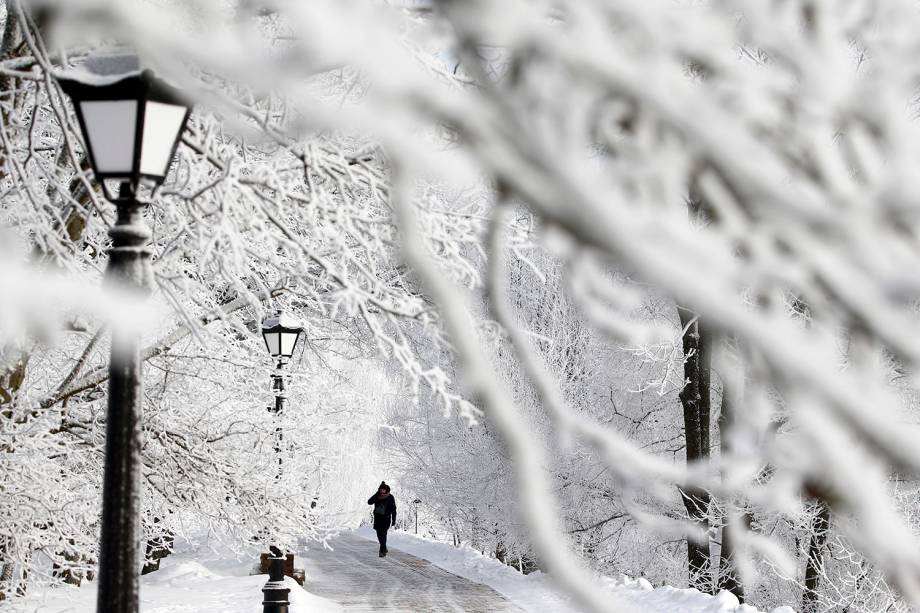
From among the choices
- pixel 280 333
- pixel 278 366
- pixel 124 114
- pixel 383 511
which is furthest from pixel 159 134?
pixel 383 511

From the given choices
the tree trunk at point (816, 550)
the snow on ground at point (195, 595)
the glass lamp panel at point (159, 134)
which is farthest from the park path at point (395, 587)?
the glass lamp panel at point (159, 134)

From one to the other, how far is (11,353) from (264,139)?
2.16 m

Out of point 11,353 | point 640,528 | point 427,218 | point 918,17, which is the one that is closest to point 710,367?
point 640,528

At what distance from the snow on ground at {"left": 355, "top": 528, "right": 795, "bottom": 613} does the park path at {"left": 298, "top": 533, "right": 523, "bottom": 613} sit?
0.43 metres

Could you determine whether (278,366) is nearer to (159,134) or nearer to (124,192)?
(124,192)

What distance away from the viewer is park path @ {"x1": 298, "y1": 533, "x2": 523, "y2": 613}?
14.6 metres

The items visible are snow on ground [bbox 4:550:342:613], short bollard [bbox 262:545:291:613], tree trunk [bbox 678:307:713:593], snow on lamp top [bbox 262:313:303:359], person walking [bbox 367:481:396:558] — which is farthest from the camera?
person walking [bbox 367:481:396:558]

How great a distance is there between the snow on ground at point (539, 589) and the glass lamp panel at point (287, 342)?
329 centimetres

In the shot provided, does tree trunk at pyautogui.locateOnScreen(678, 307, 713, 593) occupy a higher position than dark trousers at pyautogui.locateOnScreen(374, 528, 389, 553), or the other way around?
tree trunk at pyautogui.locateOnScreen(678, 307, 713, 593)

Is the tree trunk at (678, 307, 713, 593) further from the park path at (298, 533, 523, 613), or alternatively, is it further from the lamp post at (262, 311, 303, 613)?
the lamp post at (262, 311, 303, 613)

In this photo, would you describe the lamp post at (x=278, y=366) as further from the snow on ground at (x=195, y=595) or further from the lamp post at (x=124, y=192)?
the lamp post at (x=124, y=192)

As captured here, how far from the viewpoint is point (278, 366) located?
958 cm

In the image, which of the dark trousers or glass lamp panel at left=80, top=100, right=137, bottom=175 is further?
the dark trousers

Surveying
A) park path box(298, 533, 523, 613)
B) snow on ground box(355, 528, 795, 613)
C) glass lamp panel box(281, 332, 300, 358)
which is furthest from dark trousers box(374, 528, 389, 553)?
glass lamp panel box(281, 332, 300, 358)
